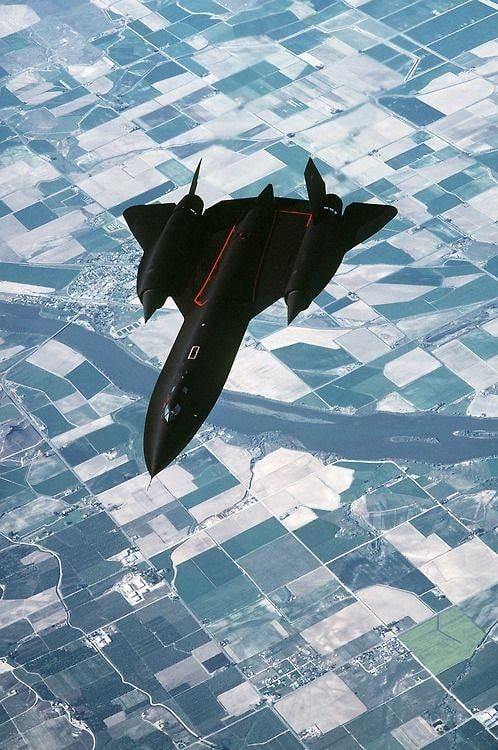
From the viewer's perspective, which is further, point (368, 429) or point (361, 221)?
point (368, 429)

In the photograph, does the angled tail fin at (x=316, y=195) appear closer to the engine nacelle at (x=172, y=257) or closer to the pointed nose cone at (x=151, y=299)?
the engine nacelle at (x=172, y=257)

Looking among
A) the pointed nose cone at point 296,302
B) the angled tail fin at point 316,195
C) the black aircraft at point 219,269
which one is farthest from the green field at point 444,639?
the pointed nose cone at point 296,302

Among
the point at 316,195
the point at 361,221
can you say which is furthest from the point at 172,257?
the point at 361,221

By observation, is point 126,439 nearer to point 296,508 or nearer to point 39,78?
point 296,508

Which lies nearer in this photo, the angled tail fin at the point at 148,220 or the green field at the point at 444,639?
the angled tail fin at the point at 148,220

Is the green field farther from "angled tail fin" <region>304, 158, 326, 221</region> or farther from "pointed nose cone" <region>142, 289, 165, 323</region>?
"pointed nose cone" <region>142, 289, 165, 323</region>

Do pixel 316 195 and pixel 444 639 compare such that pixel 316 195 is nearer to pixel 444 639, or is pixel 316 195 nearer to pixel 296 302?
pixel 296 302
